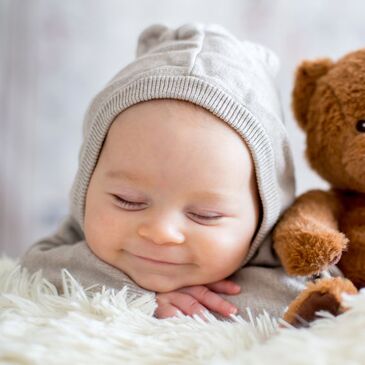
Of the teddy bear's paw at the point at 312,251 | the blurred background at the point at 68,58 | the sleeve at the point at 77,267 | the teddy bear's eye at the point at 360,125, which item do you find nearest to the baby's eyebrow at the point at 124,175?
the sleeve at the point at 77,267

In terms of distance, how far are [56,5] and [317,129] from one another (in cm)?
99

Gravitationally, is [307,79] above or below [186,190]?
above

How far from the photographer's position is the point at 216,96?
891mm

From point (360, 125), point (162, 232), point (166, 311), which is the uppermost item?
point (360, 125)

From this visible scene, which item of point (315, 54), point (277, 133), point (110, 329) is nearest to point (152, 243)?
point (110, 329)

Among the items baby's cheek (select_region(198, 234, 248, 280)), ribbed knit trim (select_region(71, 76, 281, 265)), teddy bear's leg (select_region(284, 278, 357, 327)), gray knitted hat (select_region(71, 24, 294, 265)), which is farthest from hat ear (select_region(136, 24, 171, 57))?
teddy bear's leg (select_region(284, 278, 357, 327))

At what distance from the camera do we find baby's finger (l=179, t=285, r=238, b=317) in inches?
34.8

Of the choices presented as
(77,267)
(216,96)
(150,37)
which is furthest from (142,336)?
(150,37)

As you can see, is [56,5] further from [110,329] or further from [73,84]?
[110,329]

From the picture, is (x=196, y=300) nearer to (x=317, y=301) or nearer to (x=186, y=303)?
(x=186, y=303)

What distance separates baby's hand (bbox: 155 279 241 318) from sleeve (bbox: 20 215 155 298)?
0.03 meters

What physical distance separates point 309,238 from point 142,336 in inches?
10.8

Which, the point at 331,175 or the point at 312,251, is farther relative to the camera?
the point at 331,175

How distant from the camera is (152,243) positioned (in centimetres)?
88
